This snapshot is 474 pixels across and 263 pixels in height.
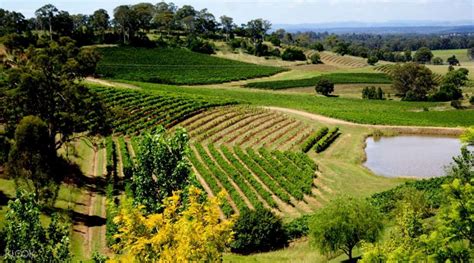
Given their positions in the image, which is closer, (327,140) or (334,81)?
(327,140)

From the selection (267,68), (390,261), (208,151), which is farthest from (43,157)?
(267,68)

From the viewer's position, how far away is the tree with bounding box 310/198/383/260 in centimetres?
2583

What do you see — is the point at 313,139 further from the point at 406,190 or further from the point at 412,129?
the point at 406,190

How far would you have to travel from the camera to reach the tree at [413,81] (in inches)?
3999

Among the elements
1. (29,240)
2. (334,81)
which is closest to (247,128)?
(29,240)

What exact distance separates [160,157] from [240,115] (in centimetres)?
4808

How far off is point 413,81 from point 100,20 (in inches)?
3689

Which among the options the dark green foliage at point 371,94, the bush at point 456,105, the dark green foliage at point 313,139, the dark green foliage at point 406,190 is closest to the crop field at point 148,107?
the dark green foliage at point 313,139

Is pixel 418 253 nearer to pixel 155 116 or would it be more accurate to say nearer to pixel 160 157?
pixel 160 157

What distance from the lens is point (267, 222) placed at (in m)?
32.2

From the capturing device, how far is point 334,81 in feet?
375

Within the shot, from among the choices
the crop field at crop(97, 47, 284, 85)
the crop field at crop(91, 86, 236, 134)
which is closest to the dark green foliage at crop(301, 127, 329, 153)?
the crop field at crop(91, 86, 236, 134)

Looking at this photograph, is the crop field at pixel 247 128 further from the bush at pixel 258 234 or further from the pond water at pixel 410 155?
the bush at pixel 258 234

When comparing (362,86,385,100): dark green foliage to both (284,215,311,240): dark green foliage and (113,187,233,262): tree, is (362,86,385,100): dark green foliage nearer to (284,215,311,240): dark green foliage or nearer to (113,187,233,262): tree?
(284,215,311,240): dark green foliage
